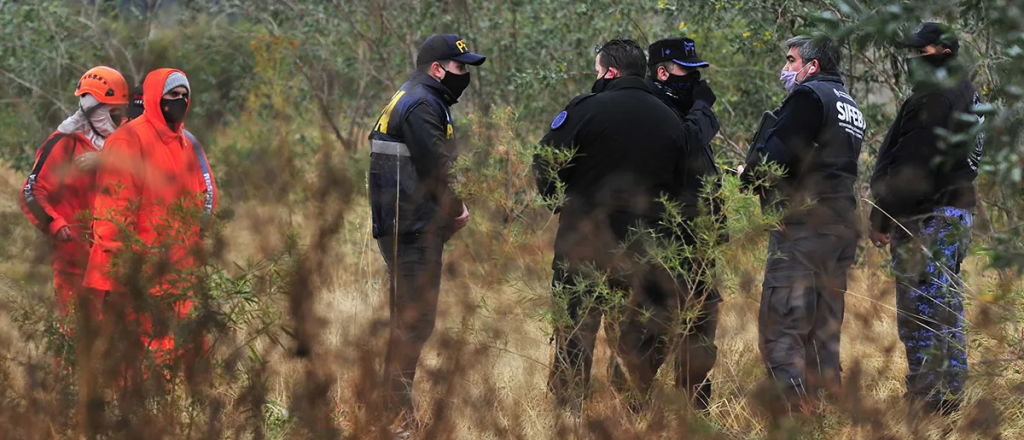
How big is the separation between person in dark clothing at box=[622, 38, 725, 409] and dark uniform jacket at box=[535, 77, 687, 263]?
14 cm

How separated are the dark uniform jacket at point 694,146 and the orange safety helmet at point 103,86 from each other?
2701 mm

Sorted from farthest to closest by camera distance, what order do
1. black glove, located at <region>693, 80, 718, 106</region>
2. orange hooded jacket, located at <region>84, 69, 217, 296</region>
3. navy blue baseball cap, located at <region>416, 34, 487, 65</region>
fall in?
1. black glove, located at <region>693, 80, 718, 106</region>
2. navy blue baseball cap, located at <region>416, 34, 487, 65</region>
3. orange hooded jacket, located at <region>84, 69, 217, 296</region>

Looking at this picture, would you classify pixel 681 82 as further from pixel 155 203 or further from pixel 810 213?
pixel 155 203

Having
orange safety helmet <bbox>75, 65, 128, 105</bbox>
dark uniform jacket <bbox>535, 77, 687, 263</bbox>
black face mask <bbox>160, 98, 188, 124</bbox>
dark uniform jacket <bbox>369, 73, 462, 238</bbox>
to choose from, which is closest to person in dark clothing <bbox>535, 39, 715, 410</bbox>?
dark uniform jacket <bbox>535, 77, 687, 263</bbox>

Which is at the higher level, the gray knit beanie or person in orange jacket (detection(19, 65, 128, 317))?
the gray knit beanie

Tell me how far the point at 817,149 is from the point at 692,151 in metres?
0.56

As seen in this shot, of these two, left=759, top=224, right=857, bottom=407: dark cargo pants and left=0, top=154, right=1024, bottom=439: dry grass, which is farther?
left=759, top=224, right=857, bottom=407: dark cargo pants

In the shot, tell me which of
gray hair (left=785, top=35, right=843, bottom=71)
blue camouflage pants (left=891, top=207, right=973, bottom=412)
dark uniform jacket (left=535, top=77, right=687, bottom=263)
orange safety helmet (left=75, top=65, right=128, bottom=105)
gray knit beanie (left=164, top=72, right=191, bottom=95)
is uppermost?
gray knit beanie (left=164, top=72, right=191, bottom=95)

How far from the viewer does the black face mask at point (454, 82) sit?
18.4 feet

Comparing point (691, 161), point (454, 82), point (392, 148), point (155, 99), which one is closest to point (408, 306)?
point (392, 148)

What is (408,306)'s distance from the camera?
4.67 meters

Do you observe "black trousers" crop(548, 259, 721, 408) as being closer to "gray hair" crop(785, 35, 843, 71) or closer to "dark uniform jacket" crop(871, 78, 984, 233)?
"dark uniform jacket" crop(871, 78, 984, 233)

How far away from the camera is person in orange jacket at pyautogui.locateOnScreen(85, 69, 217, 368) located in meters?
3.41

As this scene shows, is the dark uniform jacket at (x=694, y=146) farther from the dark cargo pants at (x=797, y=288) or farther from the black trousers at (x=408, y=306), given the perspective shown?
the black trousers at (x=408, y=306)
